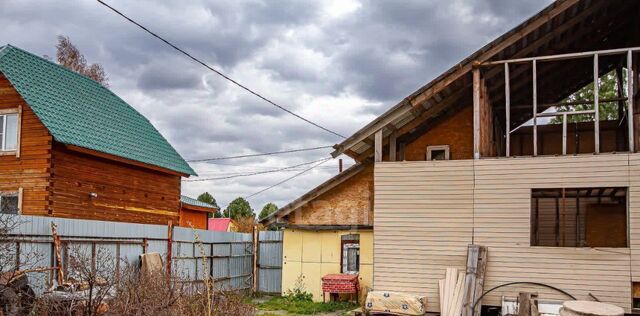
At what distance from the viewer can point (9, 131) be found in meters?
16.6

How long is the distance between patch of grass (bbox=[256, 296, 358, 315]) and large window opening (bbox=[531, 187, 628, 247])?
534 centimetres

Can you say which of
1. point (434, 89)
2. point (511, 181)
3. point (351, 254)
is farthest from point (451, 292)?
point (351, 254)

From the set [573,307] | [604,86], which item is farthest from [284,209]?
[604,86]

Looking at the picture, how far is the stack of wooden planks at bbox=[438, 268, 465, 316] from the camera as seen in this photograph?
1144 cm

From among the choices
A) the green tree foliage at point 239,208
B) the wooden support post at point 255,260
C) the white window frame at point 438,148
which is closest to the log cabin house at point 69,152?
the wooden support post at point 255,260

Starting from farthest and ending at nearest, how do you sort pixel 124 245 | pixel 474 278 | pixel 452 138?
pixel 452 138 < pixel 124 245 < pixel 474 278

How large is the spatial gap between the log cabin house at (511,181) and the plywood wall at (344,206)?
2.38 metres

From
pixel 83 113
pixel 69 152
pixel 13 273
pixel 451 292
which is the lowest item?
pixel 451 292

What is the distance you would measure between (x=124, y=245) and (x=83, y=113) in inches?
263

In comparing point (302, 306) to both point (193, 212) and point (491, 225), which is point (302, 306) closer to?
point (491, 225)

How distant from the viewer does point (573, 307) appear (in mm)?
8969

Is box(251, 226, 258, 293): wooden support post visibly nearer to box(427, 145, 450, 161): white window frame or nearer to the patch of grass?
the patch of grass

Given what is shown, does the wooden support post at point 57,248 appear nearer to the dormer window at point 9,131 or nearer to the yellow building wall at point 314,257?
the dormer window at point 9,131

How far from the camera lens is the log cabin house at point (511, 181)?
10.9 metres
